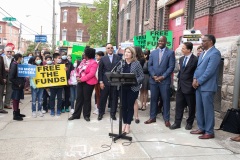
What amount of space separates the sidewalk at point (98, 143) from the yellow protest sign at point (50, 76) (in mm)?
1059

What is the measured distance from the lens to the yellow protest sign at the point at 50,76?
7.57 metres

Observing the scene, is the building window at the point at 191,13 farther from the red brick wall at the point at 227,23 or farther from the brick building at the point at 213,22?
the red brick wall at the point at 227,23

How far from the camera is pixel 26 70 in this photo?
724 cm

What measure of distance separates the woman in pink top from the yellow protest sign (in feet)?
2.21

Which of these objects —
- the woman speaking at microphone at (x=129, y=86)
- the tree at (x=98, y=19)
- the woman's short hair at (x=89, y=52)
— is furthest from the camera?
the tree at (x=98, y=19)

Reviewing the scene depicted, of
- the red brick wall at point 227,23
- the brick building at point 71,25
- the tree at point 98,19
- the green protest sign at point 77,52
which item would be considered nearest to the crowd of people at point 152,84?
the red brick wall at point 227,23

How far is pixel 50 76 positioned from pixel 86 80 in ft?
3.74

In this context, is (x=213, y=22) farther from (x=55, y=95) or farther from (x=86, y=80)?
(x=55, y=95)

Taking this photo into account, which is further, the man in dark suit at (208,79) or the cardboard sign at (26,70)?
the cardboard sign at (26,70)

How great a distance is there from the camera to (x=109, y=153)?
4.96m

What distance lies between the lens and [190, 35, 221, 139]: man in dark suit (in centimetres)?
570

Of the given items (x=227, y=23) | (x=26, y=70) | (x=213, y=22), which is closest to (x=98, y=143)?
(x=26, y=70)

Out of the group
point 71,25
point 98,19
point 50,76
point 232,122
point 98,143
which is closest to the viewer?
point 98,143

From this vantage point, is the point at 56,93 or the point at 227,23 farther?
the point at 56,93
